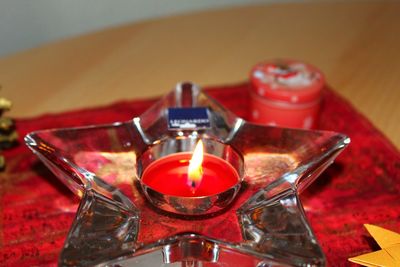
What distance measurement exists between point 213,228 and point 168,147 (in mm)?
143

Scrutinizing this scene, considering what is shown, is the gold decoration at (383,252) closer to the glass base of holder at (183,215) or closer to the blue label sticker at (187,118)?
the glass base of holder at (183,215)

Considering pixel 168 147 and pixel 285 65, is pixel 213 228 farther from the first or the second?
pixel 285 65

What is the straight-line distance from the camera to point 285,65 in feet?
2.34

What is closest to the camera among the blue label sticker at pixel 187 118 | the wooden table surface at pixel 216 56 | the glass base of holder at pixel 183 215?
the glass base of holder at pixel 183 215

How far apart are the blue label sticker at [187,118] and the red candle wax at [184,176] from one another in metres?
0.03

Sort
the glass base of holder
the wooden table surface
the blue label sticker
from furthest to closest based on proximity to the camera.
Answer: the wooden table surface, the blue label sticker, the glass base of holder

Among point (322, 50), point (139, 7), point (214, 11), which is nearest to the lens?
point (322, 50)

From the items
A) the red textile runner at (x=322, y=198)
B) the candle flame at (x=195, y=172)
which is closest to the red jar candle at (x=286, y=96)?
the red textile runner at (x=322, y=198)

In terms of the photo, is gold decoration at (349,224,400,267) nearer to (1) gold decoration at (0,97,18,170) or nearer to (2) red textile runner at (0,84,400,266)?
(2) red textile runner at (0,84,400,266)

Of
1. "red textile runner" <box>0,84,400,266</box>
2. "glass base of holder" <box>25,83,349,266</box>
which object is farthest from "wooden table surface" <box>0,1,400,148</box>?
"glass base of holder" <box>25,83,349,266</box>

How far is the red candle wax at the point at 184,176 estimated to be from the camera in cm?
51

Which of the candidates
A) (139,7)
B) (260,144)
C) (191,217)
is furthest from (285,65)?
(139,7)

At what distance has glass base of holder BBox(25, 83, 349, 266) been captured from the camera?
1.42 ft

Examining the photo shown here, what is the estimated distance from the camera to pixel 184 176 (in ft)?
1.74
